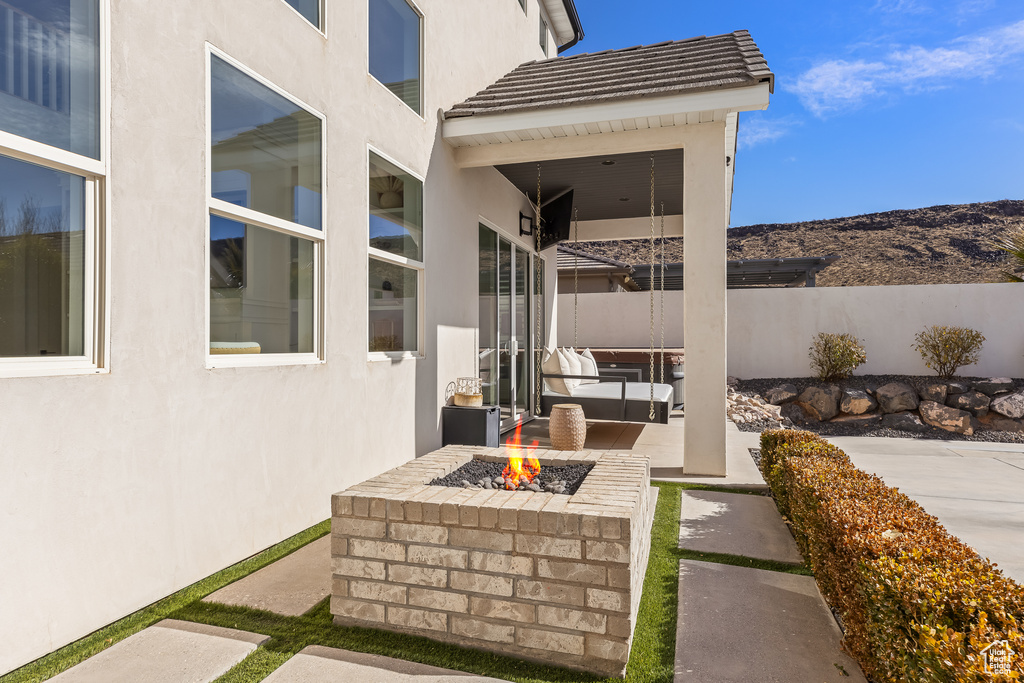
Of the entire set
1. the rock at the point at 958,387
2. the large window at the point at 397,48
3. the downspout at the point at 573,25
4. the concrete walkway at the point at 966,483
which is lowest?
the concrete walkway at the point at 966,483

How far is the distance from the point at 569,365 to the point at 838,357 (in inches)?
251

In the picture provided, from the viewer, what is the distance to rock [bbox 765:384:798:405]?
10.4 m

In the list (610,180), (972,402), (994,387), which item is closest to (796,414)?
(972,402)

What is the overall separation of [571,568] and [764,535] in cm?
199

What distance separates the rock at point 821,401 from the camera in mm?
10016

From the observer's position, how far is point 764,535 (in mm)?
3418

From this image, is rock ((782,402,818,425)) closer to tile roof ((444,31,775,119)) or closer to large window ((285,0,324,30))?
tile roof ((444,31,775,119))

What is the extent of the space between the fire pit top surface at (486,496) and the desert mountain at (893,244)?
104 feet

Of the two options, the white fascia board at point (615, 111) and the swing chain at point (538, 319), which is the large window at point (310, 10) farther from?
the swing chain at point (538, 319)

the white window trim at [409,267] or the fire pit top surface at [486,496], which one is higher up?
the white window trim at [409,267]

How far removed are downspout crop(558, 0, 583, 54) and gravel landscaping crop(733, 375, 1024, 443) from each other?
739cm

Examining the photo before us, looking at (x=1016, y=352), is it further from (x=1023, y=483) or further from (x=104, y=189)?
(x=104, y=189)

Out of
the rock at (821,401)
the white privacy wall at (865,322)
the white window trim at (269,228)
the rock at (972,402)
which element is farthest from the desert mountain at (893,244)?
the white window trim at (269,228)

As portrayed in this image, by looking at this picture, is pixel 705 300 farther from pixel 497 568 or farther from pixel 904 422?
pixel 904 422
